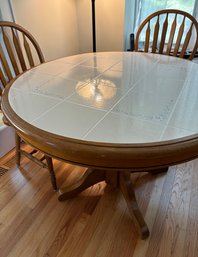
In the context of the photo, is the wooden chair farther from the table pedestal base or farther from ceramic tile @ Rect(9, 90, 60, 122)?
ceramic tile @ Rect(9, 90, 60, 122)

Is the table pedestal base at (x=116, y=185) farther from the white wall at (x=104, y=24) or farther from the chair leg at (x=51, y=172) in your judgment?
the white wall at (x=104, y=24)

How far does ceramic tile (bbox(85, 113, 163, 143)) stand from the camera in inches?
23.2

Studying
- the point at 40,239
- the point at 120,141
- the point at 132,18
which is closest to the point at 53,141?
the point at 120,141

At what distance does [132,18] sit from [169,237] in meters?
2.13

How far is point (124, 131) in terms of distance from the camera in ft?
2.03

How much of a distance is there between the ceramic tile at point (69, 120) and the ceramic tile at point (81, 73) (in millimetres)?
307

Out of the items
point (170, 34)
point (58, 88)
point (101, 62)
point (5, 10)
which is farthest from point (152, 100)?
point (5, 10)

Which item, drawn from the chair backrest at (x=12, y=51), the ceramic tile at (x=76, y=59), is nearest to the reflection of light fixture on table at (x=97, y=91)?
the ceramic tile at (x=76, y=59)

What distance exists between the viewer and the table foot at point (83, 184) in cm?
121

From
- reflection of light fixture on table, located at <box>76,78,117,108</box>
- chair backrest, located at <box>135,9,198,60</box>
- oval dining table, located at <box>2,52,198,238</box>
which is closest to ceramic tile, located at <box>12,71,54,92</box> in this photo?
oval dining table, located at <box>2,52,198,238</box>

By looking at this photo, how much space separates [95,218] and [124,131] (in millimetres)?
730

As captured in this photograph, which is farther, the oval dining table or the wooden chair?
the wooden chair

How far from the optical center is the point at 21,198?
1.26 m

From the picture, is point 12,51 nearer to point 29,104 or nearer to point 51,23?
point 29,104
